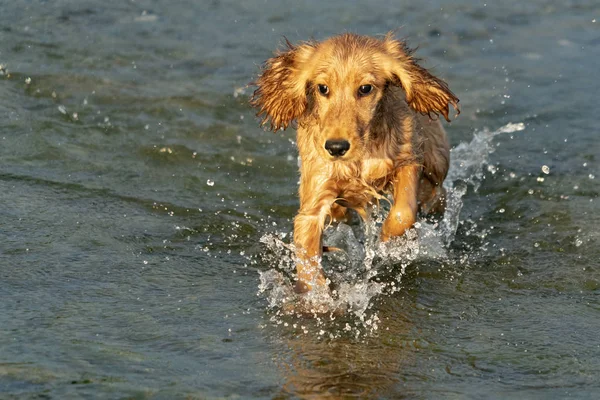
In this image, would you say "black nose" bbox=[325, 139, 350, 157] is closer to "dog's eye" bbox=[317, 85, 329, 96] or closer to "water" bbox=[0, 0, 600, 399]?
"dog's eye" bbox=[317, 85, 329, 96]

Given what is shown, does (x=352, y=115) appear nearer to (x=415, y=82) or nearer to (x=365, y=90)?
(x=365, y=90)

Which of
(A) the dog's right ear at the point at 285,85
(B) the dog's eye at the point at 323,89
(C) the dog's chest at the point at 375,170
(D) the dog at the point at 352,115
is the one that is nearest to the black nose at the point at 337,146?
(D) the dog at the point at 352,115

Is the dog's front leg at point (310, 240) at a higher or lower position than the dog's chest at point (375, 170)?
lower

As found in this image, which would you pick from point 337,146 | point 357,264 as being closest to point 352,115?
point 337,146

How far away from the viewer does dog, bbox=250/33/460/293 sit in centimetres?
578

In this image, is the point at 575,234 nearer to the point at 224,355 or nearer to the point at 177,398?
the point at 224,355

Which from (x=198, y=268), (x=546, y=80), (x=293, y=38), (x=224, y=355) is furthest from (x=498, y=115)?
(x=224, y=355)

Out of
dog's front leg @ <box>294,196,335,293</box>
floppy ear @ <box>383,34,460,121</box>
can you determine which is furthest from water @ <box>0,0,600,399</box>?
floppy ear @ <box>383,34,460,121</box>

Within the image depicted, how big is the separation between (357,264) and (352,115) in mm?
1139

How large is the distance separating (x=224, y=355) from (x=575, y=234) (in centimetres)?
314

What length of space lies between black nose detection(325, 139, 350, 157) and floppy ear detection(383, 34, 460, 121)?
0.85m

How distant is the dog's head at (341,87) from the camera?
18.4 ft

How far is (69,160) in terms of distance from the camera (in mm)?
8016

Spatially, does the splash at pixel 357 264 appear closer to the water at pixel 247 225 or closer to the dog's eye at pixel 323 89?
the water at pixel 247 225
